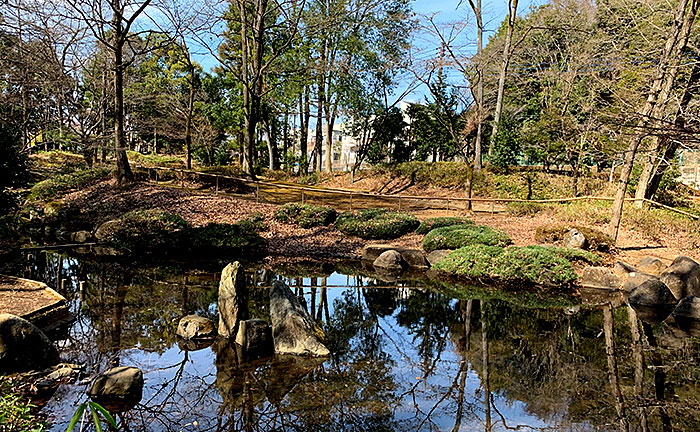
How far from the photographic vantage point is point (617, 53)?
15242 mm

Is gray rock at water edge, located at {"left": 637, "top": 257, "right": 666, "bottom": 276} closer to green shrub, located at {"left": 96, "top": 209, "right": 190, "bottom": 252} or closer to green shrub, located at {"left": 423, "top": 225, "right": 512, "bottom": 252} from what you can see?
green shrub, located at {"left": 423, "top": 225, "right": 512, "bottom": 252}

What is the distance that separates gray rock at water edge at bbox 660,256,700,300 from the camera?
30.2ft

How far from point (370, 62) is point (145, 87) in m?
13.8

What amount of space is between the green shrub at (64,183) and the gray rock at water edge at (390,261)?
12.8 meters

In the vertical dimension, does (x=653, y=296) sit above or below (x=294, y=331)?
below

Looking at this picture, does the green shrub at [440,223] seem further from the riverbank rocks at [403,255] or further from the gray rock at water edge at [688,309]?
the gray rock at water edge at [688,309]

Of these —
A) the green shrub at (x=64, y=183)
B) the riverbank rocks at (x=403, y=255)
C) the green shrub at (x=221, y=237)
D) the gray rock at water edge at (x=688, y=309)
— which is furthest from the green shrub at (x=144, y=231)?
the gray rock at water edge at (x=688, y=309)

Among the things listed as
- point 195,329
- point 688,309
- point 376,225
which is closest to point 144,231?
point 376,225

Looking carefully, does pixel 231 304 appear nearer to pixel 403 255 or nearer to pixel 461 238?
pixel 403 255

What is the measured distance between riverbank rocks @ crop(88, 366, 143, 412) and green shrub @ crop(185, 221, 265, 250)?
8.07 meters

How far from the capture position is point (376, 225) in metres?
14.3

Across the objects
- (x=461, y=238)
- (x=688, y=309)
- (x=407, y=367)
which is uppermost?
(x=461, y=238)

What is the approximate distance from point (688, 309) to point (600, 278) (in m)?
2.02

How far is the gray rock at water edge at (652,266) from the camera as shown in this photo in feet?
34.1
